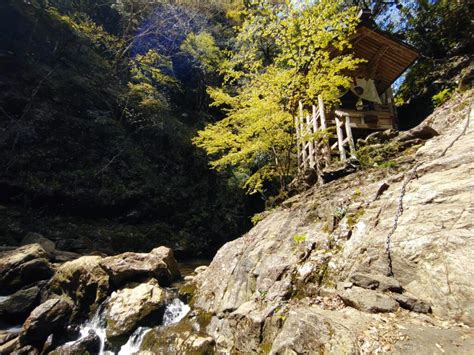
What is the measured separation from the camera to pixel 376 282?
432cm

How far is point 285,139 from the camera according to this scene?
35.7 feet

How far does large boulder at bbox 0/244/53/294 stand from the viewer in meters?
9.79

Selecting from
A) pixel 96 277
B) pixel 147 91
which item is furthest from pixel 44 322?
pixel 147 91

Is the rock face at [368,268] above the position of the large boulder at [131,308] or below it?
above

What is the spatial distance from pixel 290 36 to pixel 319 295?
303 inches

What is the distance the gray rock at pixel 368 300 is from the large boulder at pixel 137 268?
7.36 metres

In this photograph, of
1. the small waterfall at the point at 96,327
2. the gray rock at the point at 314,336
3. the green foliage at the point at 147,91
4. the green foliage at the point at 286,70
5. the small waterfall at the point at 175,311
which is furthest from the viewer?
the green foliage at the point at 147,91

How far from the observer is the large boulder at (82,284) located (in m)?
8.92

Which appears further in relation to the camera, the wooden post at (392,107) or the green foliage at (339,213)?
the wooden post at (392,107)

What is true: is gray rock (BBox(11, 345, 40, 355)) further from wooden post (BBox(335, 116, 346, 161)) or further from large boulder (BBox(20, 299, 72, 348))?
wooden post (BBox(335, 116, 346, 161))

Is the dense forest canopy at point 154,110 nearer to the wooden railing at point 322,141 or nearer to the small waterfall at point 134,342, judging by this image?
the wooden railing at point 322,141

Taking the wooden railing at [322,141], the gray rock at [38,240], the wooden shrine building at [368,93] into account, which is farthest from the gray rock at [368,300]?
the gray rock at [38,240]

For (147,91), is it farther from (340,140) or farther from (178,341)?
(178,341)

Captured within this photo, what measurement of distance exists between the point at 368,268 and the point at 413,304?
95 centimetres
